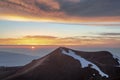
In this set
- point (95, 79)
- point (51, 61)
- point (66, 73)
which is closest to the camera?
point (95, 79)

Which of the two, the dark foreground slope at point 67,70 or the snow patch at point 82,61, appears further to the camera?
the snow patch at point 82,61

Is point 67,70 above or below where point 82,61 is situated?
below

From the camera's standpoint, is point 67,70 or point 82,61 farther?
point 82,61

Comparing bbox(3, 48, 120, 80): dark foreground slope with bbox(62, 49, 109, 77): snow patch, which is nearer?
bbox(3, 48, 120, 80): dark foreground slope

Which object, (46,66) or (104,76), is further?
(46,66)

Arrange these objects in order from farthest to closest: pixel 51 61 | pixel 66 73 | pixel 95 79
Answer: pixel 51 61
pixel 66 73
pixel 95 79

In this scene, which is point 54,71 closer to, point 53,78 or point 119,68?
point 53,78

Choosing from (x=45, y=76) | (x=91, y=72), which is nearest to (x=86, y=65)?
(x=91, y=72)

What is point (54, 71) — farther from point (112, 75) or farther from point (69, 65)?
point (112, 75)

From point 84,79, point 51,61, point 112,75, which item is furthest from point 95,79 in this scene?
point 51,61
